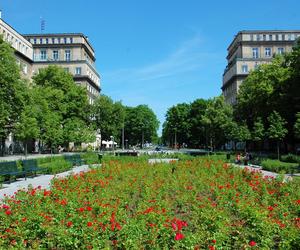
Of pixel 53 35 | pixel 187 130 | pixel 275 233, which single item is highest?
pixel 53 35

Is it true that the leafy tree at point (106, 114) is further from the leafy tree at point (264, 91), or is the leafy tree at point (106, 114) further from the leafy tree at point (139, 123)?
the leafy tree at point (139, 123)

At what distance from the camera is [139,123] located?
110188mm

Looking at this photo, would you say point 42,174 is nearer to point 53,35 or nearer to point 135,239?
point 135,239

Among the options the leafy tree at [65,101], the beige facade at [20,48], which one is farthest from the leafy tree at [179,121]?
the beige facade at [20,48]

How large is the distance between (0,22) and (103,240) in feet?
189

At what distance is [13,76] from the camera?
3294 centimetres

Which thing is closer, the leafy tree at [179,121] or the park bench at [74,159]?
the park bench at [74,159]

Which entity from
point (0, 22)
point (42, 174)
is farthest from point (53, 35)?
point (42, 174)

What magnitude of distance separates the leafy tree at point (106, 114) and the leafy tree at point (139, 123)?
36.5 m

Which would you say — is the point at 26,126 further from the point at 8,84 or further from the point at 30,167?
the point at 30,167

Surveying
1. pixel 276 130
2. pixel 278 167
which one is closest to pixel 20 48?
pixel 276 130

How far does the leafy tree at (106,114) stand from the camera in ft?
231

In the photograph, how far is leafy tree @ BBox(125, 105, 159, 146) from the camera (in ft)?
362

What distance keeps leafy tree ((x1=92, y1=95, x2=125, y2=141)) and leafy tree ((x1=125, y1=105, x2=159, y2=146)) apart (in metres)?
36.5
